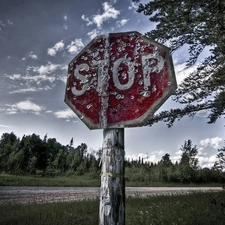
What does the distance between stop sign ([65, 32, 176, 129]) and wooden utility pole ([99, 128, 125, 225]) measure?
0.35 feet

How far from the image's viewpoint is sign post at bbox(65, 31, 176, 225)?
1365mm

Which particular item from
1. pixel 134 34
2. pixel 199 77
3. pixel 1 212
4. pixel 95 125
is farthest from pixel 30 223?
pixel 199 77

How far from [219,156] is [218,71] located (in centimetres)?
255

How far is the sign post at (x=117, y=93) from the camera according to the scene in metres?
1.37

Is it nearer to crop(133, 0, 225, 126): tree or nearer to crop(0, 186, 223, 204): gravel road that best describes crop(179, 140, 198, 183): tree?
crop(0, 186, 223, 204): gravel road

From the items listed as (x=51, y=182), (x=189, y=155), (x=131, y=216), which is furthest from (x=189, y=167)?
(x=131, y=216)

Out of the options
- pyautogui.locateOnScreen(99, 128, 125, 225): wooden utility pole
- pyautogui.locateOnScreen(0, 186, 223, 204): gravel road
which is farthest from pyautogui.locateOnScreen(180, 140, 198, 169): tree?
pyautogui.locateOnScreen(99, 128, 125, 225): wooden utility pole

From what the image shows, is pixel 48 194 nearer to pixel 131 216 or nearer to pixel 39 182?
pixel 131 216

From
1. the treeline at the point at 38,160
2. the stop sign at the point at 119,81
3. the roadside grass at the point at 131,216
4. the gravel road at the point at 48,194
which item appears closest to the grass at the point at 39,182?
the gravel road at the point at 48,194

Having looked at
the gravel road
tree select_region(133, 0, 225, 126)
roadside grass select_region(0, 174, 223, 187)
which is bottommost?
the gravel road

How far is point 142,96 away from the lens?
4.56ft

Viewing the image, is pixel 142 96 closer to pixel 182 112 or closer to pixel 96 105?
pixel 96 105

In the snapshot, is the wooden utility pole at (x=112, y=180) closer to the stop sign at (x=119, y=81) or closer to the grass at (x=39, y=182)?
the stop sign at (x=119, y=81)

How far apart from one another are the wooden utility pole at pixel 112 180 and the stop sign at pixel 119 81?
0.11 m
